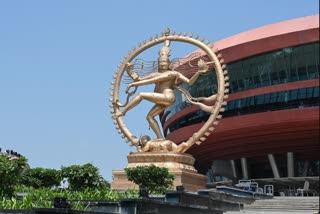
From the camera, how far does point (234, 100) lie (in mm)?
40344

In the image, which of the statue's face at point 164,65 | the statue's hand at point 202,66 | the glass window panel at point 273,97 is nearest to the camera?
the statue's hand at point 202,66

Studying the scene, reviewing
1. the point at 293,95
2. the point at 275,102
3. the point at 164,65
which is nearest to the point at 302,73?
the point at 293,95

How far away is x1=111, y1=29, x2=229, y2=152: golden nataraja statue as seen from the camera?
3067 cm

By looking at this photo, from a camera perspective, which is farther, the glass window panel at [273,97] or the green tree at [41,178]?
the glass window panel at [273,97]

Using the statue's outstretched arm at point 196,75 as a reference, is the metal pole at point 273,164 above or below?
below

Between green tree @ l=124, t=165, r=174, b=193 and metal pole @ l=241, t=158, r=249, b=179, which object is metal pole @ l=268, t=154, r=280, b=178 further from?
green tree @ l=124, t=165, r=174, b=193

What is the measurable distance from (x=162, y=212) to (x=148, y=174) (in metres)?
6.26

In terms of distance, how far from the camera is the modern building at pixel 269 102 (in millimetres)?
35938

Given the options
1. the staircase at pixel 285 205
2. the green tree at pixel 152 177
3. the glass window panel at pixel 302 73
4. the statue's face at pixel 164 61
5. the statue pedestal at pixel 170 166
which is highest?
the glass window panel at pixel 302 73

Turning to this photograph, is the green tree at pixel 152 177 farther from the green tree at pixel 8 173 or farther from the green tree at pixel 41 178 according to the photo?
the green tree at pixel 8 173

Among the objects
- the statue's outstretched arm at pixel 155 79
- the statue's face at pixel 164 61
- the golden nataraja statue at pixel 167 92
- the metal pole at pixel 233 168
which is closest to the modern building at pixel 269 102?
the metal pole at pixel 233 168

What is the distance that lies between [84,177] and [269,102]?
21115 mm

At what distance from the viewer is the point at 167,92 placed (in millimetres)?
30812

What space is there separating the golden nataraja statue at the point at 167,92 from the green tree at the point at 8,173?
52.1 ft
